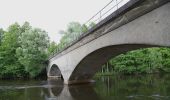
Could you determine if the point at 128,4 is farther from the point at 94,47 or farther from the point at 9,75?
the point at 9,75

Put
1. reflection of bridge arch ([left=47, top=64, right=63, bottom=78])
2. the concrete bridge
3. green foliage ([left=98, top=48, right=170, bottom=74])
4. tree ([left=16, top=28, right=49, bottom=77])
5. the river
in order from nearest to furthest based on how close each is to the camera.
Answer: the concrete bridge, the river, tree ([left=16, top=28, right=49, bottom=77]), reflection of bridge arch ([left=47, top=64, right=63, bottom=78]), green foliage ([left=98, top=48, right=170, bottom=74])

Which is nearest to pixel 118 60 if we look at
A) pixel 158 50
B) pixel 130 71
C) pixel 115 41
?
pixel 130 71

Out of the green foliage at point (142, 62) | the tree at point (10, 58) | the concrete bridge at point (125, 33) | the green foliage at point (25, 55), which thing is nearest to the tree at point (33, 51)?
Answer: the green foliage at point (25, 55)

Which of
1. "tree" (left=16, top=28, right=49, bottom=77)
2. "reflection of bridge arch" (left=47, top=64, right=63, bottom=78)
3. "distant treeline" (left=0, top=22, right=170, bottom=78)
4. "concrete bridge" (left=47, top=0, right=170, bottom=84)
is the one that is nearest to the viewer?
"concrete bridge" (left=47, top=0, right=170, bottom=84)

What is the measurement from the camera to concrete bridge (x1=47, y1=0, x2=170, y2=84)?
8.46 metres

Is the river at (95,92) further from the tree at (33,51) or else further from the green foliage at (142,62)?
the green foliage at (142,62)

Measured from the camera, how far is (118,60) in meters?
42.6

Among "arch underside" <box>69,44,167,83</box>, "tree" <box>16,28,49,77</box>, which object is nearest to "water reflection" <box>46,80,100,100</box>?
"arch underside" <box>69,44,167,83</box>

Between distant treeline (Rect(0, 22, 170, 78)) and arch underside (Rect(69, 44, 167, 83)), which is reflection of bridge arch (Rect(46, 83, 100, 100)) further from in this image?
Result: distant treeline (Rect(0, 22, 170, 78))

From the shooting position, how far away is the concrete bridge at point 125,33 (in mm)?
8464

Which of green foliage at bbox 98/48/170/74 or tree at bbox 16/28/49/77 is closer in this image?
tree at bbox 16/28/49/77

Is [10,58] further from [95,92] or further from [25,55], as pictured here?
[95,92]

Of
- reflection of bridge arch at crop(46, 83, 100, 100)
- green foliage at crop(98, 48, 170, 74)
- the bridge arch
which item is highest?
green foliage at crop(98, 48, 170, 74)

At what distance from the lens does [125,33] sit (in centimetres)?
1132
